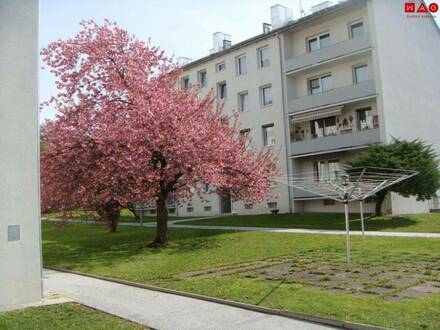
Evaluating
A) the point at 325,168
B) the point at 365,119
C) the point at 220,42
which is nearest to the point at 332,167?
the point at 325,168

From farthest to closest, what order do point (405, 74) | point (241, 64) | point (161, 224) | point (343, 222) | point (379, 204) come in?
point (241, 64) < point (405, 74) < point (379, 204) < point (343, 222) < point (161, 224)

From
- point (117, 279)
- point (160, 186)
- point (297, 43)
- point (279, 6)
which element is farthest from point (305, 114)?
point (117, 279)

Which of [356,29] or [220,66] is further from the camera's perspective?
[220,66]

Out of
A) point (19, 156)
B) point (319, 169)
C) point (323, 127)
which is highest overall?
point (323, 127)

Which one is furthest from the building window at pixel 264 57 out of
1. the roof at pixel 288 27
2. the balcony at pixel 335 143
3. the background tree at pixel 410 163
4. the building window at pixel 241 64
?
the background tree at pixel 410 163

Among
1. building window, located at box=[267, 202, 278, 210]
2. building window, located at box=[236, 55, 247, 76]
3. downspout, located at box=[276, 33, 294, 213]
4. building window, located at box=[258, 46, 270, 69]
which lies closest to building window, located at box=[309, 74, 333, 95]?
downspout, located at box=[276, 33, 294, 213]

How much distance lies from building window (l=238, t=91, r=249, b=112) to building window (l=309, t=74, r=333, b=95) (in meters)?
5.31

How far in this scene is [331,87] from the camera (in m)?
30.2

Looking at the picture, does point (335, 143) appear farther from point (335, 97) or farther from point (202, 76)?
point (202, 76)

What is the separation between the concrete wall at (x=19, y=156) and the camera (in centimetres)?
861

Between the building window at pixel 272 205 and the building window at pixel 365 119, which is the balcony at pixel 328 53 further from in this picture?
the building window at pixel 272 205

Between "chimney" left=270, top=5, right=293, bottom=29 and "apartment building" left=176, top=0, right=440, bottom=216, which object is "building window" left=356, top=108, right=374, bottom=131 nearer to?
"apartment building" left=176, top=0, right=440, bottom=216

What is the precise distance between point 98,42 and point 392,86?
714 inches

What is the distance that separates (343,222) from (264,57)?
14902mm
